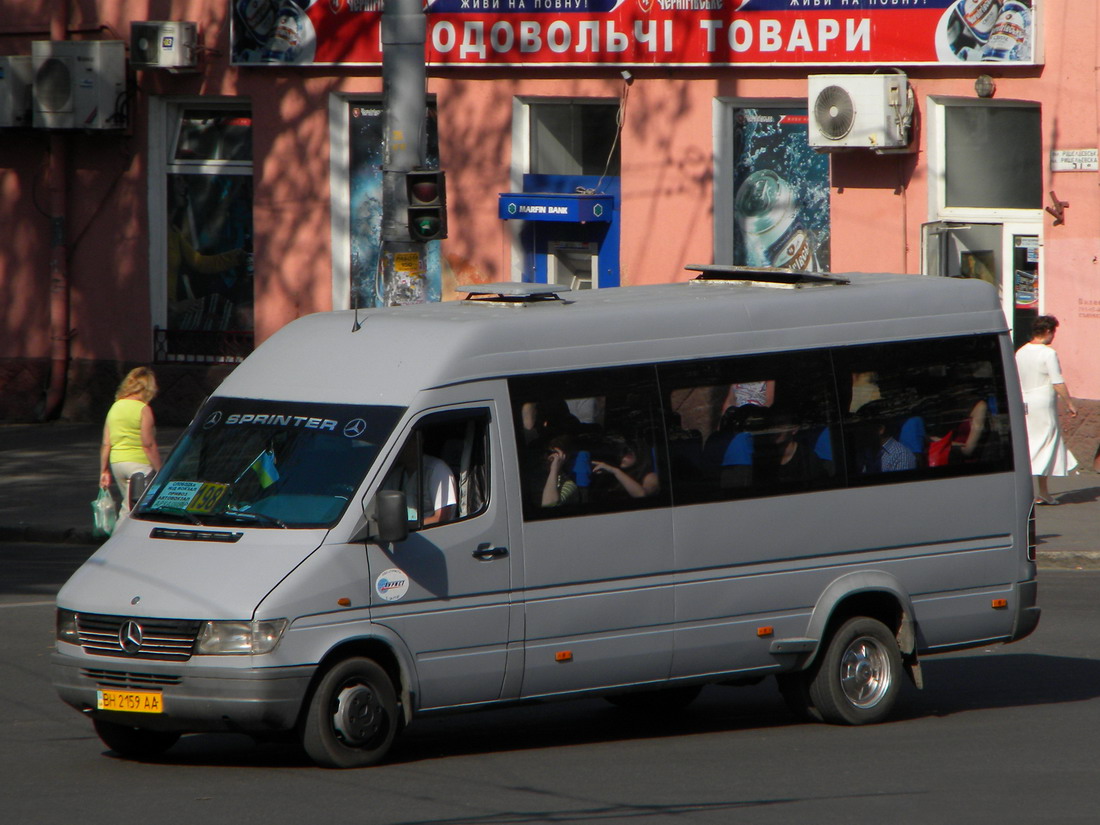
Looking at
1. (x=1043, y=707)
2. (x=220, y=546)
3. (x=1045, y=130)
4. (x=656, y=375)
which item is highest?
(x=1045, y=130)

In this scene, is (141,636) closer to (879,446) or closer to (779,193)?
(879,446)

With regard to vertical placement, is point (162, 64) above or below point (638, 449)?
above

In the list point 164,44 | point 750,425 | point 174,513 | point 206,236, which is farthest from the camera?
point 206,236

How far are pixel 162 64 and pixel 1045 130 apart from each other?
10.1m

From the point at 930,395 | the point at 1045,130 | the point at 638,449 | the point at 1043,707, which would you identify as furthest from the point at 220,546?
the point at 1045,130

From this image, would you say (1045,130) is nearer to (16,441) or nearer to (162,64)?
(162,64)

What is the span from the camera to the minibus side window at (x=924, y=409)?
9453mm

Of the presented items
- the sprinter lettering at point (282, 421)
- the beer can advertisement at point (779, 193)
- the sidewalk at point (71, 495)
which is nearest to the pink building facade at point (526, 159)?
the beer can advertisement at point (779, 193)

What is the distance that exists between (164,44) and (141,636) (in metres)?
14.9

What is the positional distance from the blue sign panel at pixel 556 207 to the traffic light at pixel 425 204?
593 centimetres

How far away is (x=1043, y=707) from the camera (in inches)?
388

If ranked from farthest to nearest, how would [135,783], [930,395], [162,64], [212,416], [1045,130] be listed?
[162,64], [1045,130], [930,395], [212,416], [135,783]

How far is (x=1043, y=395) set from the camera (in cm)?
1662

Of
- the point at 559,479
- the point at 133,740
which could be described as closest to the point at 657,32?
the point at 559,479
